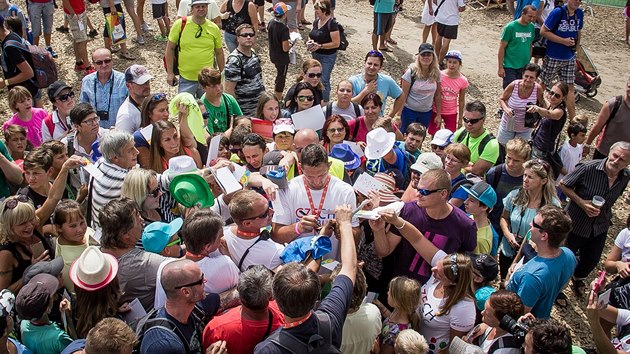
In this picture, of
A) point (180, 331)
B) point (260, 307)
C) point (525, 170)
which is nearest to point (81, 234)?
point (180, 331)

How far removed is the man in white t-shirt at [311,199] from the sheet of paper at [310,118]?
5.63 feet

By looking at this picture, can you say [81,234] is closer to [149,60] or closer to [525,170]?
[525,170]

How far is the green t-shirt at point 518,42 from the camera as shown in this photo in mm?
9320

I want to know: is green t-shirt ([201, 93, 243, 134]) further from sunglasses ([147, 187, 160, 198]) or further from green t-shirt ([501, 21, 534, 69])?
green t-shirt ([501, 21, 534, 69])

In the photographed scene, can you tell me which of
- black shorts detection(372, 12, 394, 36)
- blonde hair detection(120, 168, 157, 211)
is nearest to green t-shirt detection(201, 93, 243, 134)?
blonde hair detection(120, 168, 157, 211)

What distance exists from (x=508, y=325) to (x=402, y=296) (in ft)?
2.31

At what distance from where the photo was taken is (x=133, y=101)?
20.6ft

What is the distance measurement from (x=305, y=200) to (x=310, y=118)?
1.98 m

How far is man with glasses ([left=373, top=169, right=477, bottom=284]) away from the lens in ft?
14.7

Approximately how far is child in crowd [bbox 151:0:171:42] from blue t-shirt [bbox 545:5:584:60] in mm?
7051

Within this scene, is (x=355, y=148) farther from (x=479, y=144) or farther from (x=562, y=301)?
(x=562, y=301)

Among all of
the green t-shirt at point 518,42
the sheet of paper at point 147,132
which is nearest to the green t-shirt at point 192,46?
the sheet of paper at point 147,132

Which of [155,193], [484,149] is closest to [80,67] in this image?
[155,193]

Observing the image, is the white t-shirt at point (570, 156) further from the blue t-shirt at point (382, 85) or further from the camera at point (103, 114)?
the camera at point (103, 114)
